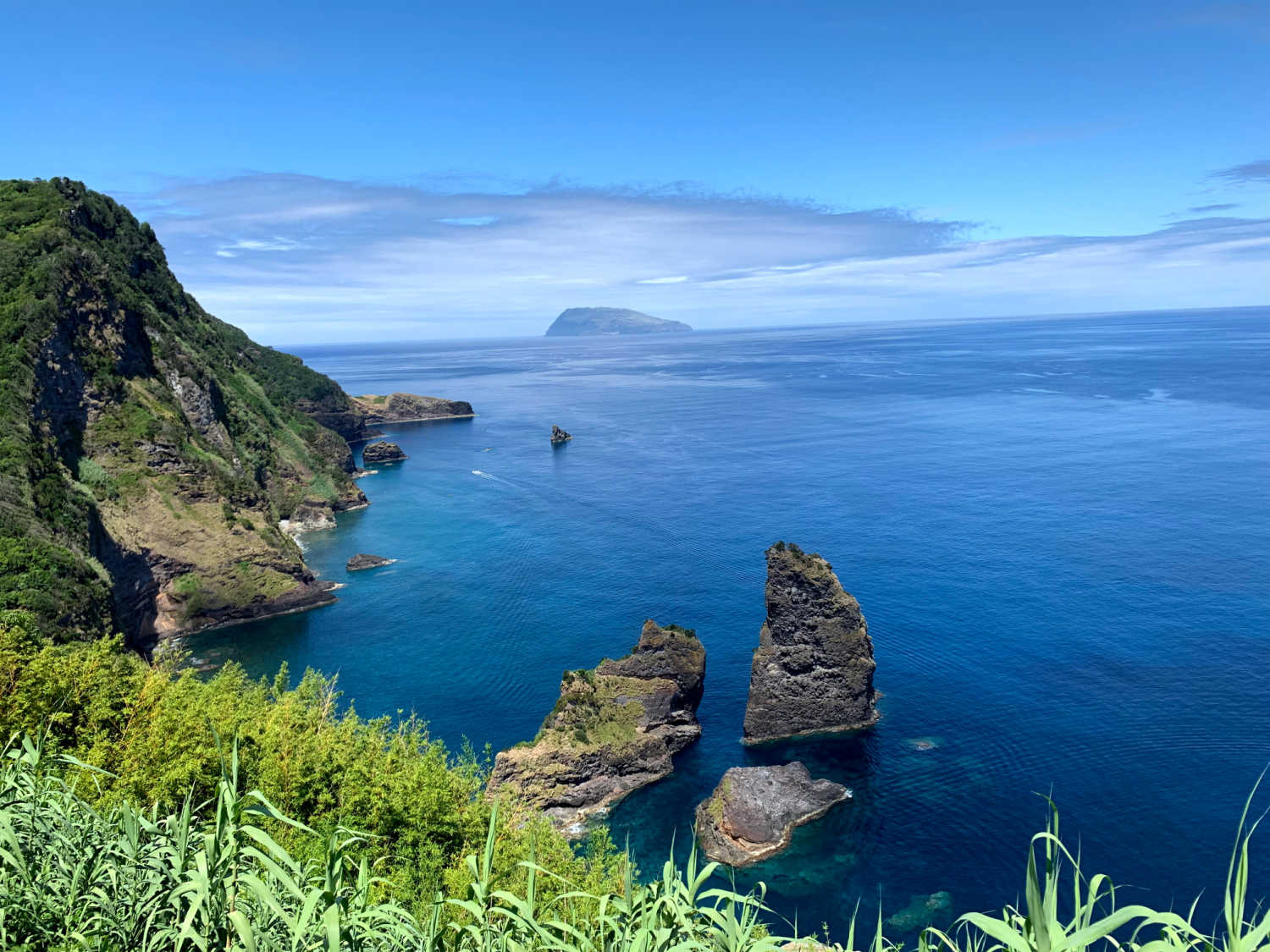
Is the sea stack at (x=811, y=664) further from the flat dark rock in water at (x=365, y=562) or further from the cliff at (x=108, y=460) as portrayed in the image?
the flat dark rock in water at (x=365, y=562)

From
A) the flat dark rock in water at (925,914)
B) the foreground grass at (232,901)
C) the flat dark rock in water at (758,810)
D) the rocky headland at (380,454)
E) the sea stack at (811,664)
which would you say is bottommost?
the flat dark rock in water at (925,914)

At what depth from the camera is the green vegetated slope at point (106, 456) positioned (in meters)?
63.0

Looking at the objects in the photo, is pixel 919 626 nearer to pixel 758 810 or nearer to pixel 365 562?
pixel 758 810

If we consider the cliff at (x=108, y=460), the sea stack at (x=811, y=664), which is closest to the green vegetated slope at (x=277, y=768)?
the cliff at (x=108, y=460)

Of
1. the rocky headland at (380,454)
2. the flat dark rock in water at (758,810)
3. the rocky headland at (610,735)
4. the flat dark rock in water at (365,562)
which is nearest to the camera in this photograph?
the flat dark rock in water at (758,810)

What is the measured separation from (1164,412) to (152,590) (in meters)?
205

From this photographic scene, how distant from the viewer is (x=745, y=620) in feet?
282

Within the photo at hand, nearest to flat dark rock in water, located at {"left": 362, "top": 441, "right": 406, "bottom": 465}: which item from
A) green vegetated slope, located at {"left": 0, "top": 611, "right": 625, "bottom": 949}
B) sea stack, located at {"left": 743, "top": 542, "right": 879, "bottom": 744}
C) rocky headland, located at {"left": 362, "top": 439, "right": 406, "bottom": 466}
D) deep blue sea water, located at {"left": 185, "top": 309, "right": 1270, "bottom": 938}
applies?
rocky headland, located at {"left": 362, "top": 439, "right": 406, "bottom": 466}

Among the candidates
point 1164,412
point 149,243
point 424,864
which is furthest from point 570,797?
point 1164,412

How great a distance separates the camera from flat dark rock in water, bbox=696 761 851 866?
172 ft

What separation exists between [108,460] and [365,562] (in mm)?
33843

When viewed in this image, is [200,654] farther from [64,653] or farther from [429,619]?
[64,653]

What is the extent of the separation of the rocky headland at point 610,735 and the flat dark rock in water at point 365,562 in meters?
54.8

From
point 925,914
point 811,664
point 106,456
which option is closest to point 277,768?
point 925,914
